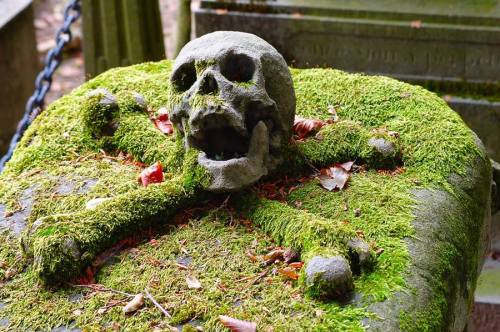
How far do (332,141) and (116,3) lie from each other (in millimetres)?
2490

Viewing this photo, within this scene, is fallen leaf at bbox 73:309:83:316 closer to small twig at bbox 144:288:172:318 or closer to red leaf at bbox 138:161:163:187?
small twig at bbox 144:288:172:318

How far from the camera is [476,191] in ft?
9.60

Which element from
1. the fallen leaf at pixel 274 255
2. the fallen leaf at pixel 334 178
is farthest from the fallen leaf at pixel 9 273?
the fallen leaf at pixel 334 178

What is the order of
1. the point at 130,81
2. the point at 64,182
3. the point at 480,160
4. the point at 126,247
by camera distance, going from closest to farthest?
the point at 126,247 < the point at 64,182 < the point at 480,160 < the point at 130,81

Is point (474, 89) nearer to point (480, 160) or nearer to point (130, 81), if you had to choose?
point (480, 160)

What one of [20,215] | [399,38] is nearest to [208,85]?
[20,215]

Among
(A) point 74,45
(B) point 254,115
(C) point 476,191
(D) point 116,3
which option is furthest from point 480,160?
(A) point 74,45

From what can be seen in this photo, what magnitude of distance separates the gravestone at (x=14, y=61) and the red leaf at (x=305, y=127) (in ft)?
12.2

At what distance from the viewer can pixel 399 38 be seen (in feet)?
15.0

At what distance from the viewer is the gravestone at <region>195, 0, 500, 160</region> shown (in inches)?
178

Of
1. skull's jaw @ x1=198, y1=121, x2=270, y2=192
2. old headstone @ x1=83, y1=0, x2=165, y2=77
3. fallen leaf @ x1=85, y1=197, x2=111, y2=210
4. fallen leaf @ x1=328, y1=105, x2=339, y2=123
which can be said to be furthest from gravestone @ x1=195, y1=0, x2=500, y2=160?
fallen leaf @ x1=85, y1=197, x2=111, y2=210

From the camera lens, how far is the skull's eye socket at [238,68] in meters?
2.59

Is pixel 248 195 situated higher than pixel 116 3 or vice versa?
pixel 116 3

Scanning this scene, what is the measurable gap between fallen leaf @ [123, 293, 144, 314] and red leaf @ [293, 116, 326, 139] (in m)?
1.03
